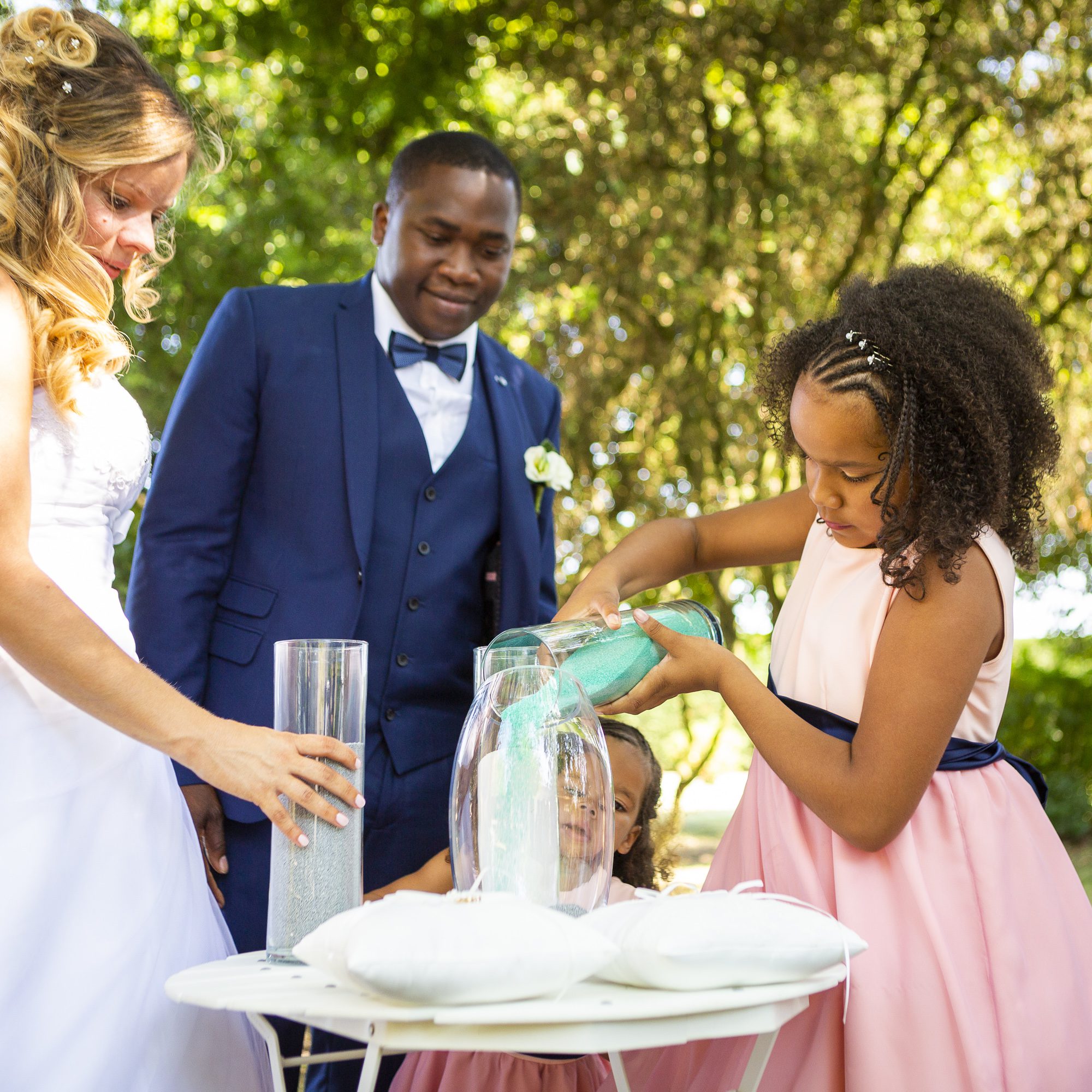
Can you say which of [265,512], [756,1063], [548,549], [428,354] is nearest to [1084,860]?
[548,549]

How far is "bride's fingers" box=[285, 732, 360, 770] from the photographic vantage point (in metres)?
1.51

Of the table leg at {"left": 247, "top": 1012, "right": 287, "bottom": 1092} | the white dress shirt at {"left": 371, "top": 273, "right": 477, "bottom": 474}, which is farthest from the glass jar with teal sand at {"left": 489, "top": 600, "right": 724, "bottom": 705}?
the white dress shirt at {"left": 371, "top": 273, "right": 477, "bottom": 474}

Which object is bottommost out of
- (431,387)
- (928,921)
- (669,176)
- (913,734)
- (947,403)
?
(928,921)

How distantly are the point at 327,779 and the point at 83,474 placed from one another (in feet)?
2.27

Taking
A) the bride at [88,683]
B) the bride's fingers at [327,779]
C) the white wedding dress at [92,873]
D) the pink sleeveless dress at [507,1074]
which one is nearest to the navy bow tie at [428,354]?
the bride at [88,683]

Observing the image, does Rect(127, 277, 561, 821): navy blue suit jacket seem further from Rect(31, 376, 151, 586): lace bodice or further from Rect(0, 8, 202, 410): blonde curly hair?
Rect(0, 8, 202, 410): blonde curly hair

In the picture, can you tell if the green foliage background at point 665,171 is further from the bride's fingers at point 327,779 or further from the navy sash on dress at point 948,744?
the bride's fingers at point 327,779

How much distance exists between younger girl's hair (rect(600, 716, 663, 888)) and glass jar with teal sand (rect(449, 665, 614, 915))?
3.61ft

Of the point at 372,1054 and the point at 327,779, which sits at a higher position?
the point at 327,779

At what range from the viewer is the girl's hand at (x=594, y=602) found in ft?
5.82

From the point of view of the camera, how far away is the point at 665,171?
591 cm

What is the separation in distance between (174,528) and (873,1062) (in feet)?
5.52

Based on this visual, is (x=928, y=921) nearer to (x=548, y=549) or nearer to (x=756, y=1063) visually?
(x=756, y=1063)

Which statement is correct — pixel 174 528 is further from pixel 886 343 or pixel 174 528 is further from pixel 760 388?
pixel 886 343
